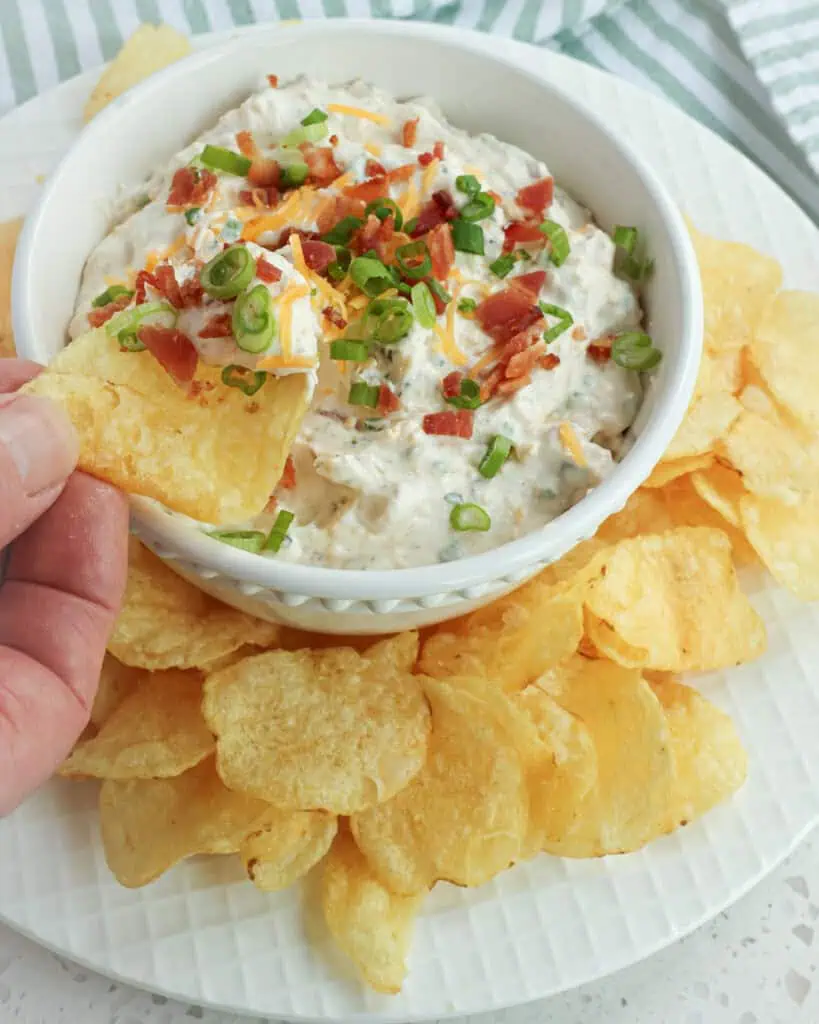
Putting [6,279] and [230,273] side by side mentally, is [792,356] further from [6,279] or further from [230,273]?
[6,279]

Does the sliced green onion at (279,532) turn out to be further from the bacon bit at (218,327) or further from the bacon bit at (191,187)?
the bacon bit at (191,187)

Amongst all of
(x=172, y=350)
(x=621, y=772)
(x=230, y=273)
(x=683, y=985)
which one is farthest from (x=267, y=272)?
(x=683, y=985)

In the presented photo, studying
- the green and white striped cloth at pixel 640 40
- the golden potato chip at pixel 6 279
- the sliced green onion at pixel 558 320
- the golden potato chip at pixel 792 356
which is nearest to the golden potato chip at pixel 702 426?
the golden potato chip at pixel 792 356

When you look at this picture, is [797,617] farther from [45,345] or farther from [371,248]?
[45,345]

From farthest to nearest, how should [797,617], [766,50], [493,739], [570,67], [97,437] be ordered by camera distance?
[766,50]
[570,67]
[797,617]
[493,739]
[97,437]

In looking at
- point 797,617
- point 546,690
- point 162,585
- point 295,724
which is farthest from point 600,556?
point 162,585

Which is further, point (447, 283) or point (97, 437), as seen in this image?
point (447, 283)
